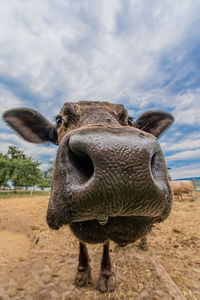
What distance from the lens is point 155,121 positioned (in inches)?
183

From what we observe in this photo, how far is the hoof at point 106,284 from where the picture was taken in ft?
8.99

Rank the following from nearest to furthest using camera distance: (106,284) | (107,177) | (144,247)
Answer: (107,177) → (106,284) → (144,247)

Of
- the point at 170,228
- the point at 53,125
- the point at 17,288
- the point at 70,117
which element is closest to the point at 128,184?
the point at 70,117

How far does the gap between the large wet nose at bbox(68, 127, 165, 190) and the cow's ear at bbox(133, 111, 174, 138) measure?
10.2 ft

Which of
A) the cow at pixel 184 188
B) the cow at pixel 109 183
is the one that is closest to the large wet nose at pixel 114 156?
the cow at pixel 109 183

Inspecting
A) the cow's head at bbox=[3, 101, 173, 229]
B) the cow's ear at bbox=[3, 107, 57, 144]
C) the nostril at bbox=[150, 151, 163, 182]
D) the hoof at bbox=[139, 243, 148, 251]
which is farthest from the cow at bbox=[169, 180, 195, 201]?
the cow's head at bbox=[3, 101, 173, 229]

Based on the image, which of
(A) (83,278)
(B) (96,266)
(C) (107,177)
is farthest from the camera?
(B) (96,266)

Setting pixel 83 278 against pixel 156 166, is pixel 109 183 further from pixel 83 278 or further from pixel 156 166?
pixel 83 278

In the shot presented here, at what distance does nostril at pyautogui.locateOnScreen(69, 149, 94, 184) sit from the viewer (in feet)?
4.43

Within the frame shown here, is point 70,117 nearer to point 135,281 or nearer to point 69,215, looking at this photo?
point 69,215

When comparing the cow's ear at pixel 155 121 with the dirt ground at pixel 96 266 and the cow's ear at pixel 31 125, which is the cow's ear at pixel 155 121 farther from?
the dirt ground at pixel 96 266

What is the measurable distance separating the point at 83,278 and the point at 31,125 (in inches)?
137

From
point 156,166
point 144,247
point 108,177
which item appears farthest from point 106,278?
point 108,177

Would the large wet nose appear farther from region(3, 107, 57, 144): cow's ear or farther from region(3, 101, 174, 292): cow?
region(3, 107, 57, 144): cow's ear
